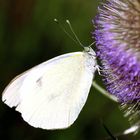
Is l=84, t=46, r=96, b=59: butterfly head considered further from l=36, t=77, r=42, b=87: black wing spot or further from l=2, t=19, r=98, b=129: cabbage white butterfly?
l=36, t=77, r=42, b=87: black wing spot

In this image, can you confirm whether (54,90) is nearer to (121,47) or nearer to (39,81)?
(39,81)

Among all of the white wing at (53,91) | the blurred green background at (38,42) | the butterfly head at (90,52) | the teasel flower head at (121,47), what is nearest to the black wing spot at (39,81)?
the white wing at (53,91)

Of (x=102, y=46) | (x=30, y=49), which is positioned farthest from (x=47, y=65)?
(x=30, y=49)

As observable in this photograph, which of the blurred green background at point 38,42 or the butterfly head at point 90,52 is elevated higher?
the butterfly head at point 90,52

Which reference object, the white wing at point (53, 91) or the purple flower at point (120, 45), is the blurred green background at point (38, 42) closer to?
the white wing at point (53, 91)

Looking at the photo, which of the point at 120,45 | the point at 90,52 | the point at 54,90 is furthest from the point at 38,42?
the point at 120,45

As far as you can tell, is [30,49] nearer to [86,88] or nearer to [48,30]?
[48,30]
